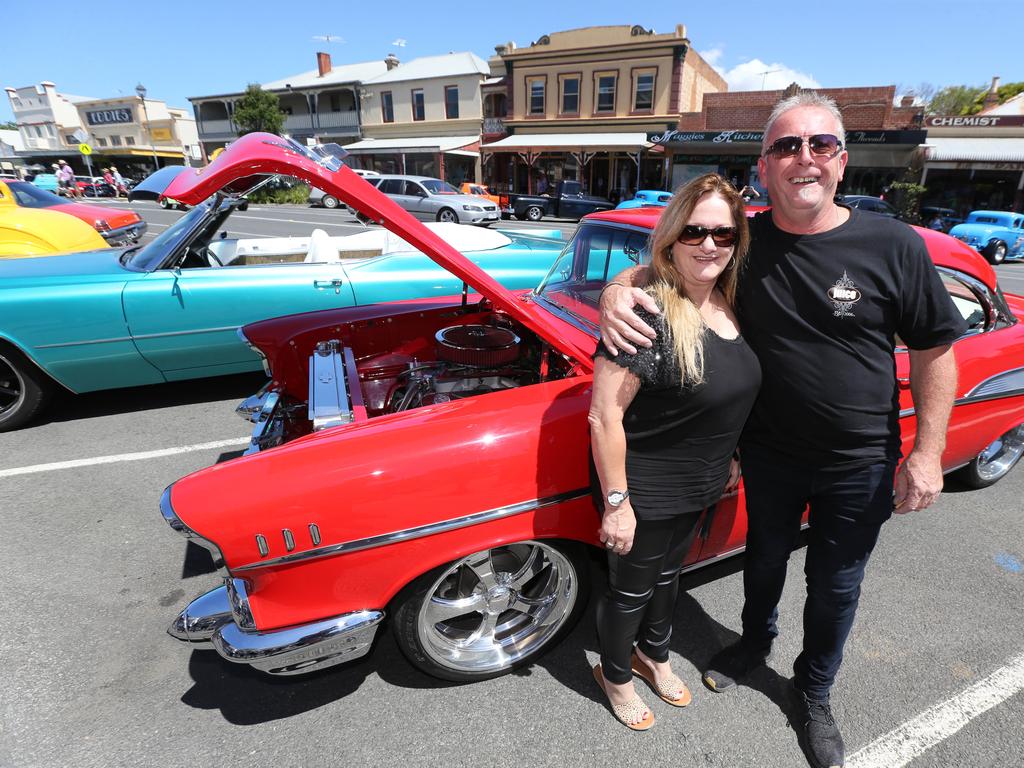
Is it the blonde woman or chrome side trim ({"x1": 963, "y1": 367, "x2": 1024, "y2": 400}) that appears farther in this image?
chrome side trim ({"x1": 963, "y1": 367, "x2": 1024, "y2": 400})

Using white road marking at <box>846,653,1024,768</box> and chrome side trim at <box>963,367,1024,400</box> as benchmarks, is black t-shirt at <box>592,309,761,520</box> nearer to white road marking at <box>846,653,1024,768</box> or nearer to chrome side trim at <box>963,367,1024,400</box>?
white road marking at <box>846,653,1024,768</box>

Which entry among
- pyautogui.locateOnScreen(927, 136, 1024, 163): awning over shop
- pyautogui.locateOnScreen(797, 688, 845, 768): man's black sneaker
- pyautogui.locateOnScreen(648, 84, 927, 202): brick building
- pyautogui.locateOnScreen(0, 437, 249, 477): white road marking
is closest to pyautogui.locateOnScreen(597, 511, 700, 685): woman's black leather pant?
pyautogui.locateOnScreen(797, 688, 845, 768): man's black sneaker

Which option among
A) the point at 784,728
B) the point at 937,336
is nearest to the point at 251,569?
the point at 784,728

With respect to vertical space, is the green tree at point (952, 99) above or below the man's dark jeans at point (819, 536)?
above

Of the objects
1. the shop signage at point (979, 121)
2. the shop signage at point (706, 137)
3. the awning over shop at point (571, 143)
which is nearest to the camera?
the shop signage at point (979, 121)

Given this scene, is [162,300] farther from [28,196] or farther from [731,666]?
[28,196]

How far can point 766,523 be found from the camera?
1.86 meters

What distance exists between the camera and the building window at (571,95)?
27.0m

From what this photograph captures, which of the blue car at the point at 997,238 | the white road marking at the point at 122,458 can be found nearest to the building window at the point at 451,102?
the blue car at the point at 997,238

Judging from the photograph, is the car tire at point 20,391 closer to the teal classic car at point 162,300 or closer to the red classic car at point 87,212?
the teal classic car at point 162,300

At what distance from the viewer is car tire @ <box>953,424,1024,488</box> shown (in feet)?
11.1

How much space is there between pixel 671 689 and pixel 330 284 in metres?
3.79

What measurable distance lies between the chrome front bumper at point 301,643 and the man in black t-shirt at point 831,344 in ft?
3.94

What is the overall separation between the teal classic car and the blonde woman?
337cm
